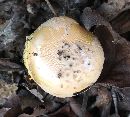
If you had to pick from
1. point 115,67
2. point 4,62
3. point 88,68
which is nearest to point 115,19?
point 115,67

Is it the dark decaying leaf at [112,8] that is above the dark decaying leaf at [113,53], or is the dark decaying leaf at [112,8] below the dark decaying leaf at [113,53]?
above

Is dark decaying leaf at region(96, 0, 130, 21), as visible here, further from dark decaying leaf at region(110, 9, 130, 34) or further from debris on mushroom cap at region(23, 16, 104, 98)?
debris on mushroom cap at region(23, 16, 104, 98)

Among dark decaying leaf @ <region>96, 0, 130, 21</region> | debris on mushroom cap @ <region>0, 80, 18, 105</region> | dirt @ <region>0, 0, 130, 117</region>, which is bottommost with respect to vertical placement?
debris on mushroom cap @ <region>0, 80, 18, 105</region>

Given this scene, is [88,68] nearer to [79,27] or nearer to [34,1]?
[79,27]

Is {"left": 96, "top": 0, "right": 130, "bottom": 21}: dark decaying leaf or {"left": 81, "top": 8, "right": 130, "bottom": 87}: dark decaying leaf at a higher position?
{"left": 96, "top": 0, "right": 130, "bottom": 21}: dark decaying leaf

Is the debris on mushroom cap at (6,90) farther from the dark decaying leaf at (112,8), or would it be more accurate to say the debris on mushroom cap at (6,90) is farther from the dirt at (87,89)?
the dark decaying leaf at (112,8)

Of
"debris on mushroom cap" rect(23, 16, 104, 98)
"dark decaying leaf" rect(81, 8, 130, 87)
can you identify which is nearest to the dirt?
"dark decaying leaf" rect(81, 8, 130, 87)

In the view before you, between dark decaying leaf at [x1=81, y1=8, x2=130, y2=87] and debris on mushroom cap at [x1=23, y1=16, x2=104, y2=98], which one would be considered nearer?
debris on mushroom cap at [x1=23, y1=16, x2=104, y2=98]

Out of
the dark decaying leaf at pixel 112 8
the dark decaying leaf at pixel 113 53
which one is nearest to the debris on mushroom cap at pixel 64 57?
the dark decaying leaf at pixel 113 53

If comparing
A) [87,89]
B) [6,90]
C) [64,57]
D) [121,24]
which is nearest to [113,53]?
[121,24]
